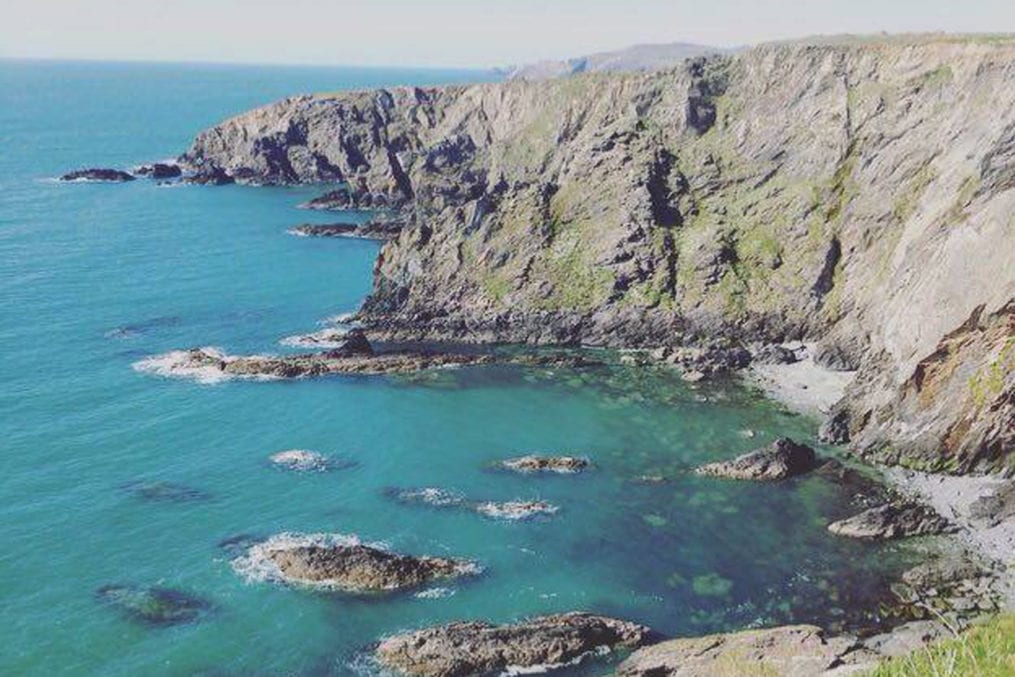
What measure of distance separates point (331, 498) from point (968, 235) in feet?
179

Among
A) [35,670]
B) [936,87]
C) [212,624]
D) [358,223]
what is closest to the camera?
[35,670]

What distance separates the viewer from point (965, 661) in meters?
20.9

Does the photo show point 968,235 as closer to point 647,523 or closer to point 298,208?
point 647,523

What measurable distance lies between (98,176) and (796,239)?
150230 mm

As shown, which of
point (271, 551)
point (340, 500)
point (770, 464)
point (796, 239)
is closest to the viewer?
point (271, 551)

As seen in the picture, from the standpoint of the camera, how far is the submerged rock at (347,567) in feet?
181

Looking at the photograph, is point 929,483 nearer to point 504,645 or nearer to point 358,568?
point 504,645

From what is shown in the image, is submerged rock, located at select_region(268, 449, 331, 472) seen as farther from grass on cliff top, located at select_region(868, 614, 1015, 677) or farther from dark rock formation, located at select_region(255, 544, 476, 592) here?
grass on cliff top, located at select_region(868, 614, 1015, 677)

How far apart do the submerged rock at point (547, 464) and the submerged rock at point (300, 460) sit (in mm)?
Answer: 14422

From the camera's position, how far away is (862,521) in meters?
61.1

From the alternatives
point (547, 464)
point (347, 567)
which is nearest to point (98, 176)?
point (547, 464)

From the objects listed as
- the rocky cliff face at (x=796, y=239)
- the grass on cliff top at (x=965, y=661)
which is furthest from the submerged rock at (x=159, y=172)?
the grass on cliff top at (x=965, y=661)

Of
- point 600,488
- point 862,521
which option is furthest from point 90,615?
point 862,521

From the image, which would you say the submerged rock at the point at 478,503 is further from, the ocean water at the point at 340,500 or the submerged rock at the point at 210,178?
the submerged rock at the point at 210,178
